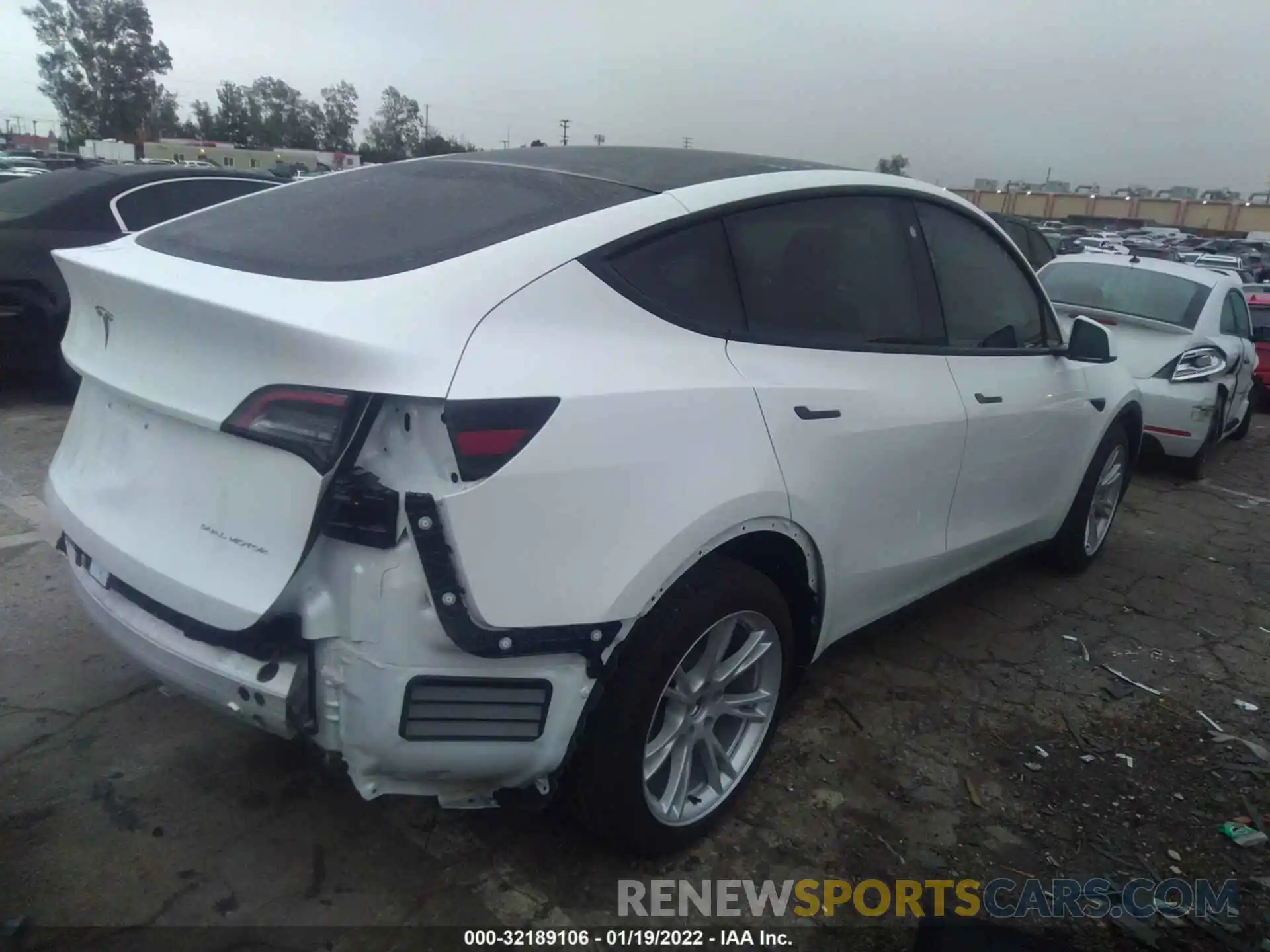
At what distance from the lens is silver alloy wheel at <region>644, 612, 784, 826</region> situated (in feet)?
7.84

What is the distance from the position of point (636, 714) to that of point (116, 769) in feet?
5.30

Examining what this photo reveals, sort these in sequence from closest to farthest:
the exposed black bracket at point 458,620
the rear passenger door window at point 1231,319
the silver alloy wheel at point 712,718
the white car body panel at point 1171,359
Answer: the exposed black bracket at point 458,620 → the silver alloy wheel at point 712,718 → the white car body panel at point 1171,359 → the rear passenger door window at point 1231,319

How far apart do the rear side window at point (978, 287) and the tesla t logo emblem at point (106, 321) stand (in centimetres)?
255

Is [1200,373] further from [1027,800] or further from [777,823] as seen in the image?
[777,823]

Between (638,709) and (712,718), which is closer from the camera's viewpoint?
(638,709)

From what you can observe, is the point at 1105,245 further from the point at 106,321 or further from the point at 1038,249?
the point at 106,321

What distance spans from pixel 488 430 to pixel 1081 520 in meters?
3.60

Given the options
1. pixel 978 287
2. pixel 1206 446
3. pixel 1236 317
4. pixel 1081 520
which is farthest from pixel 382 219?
pixel 1236 317

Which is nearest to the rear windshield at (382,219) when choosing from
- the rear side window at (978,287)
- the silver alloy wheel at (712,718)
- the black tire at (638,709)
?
the black tire at (638,709)

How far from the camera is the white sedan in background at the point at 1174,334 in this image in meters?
6.78

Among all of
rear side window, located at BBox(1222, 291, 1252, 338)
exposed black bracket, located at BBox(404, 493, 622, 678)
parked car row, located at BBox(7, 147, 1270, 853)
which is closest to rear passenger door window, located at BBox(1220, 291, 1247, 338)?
rear side window, located at BBox(1222, 291, 1252, 338)

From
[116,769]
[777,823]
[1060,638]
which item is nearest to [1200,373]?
[1060,638]

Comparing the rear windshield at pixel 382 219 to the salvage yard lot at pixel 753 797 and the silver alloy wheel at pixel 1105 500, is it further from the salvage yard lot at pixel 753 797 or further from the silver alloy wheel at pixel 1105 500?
the silver alloy wheel at pixel 1105 500

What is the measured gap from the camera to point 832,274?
2.88m
